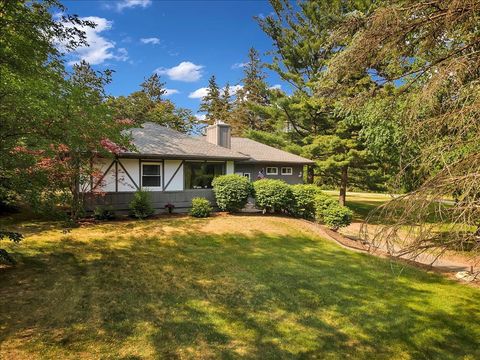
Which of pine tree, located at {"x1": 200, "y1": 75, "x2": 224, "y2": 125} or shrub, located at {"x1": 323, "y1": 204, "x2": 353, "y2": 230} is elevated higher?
pine tree, located at {"x1": 200, "y1": 75, "x2": 224, "y2": 125}

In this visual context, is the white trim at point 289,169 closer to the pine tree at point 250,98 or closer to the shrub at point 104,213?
the shrub at point 104,213

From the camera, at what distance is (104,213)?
47.0ft

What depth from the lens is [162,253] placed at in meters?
10.5

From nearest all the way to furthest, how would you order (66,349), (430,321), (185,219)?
(66,349) → (430,321) → (185,219)

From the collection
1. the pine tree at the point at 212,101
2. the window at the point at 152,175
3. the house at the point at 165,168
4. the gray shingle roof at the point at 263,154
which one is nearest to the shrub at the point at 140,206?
the house at the point at 165,168

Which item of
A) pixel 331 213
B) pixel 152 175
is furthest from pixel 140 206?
pixel 331 213

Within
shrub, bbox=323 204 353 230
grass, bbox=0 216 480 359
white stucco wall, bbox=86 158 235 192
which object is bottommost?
grass, bbox=0 216 480 359

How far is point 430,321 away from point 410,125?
16.5ft

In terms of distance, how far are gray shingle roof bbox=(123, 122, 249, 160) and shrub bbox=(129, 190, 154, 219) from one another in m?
2.05

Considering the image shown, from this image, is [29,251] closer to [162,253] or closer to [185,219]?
[162,253]

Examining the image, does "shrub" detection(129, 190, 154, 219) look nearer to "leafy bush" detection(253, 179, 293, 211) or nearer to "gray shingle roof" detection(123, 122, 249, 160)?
"gray shingle roof" detection(123, 122, 249, 160)

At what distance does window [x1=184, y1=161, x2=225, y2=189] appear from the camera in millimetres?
17375

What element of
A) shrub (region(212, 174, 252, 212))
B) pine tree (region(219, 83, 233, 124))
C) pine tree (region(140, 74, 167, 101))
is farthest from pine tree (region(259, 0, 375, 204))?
pine tree (region(140, 74, 167, 101))

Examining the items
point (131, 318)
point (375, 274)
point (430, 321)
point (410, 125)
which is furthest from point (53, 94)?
point (375, 274)
